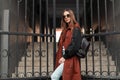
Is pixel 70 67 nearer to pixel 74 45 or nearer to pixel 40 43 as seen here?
pixel 74 45

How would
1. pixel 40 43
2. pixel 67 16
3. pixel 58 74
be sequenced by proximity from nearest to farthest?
pixel 58 74 → pixel 67 16 → pixel 40 43

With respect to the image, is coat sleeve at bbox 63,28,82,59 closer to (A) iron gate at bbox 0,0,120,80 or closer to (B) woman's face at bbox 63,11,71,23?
(B) woman's face at bbox 63,11,71,23

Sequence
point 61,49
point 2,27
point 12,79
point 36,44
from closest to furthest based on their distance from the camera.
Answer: point 61,49 → point 12,79 → point 2,27 → point 36,44

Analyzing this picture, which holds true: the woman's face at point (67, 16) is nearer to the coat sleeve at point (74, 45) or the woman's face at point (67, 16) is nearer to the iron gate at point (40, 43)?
the coat sleeve at point (74, 45)

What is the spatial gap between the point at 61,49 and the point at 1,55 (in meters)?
1.68

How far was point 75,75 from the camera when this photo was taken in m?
5.59

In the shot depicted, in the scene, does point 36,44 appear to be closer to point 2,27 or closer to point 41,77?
point 2,27

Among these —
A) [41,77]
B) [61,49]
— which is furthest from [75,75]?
[41,77]

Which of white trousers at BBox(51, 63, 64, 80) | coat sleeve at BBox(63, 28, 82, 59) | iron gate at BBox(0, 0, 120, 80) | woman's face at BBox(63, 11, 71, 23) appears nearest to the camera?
coat sleeve at BBox(63, 28, 82, 59)

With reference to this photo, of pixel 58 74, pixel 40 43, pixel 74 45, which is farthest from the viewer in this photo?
pixel 40 43

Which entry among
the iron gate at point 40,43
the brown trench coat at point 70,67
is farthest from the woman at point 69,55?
the iron gate at point 40,43

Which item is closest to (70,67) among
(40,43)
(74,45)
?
(74,45)

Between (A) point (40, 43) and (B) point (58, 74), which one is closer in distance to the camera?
(B) point (58, 74)

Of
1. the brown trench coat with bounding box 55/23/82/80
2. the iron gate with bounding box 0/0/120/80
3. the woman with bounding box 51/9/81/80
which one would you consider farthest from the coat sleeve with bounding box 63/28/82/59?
the iron gate with bounding box 0/0/120/80
